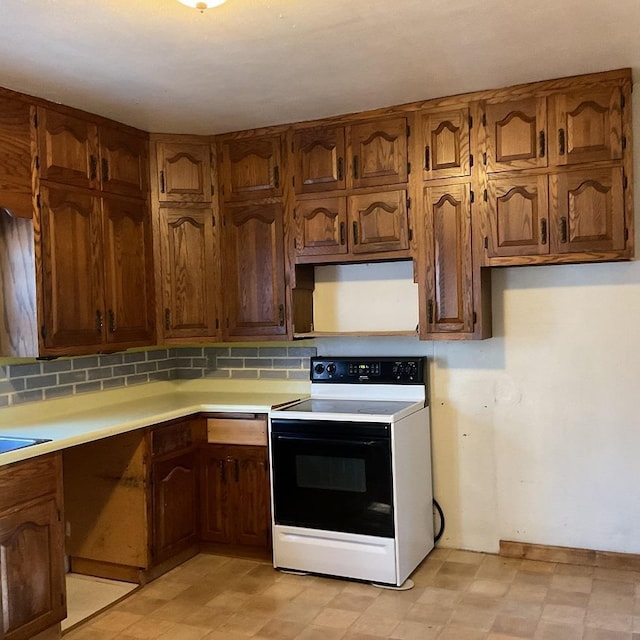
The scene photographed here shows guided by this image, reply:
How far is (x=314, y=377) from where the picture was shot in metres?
3.79

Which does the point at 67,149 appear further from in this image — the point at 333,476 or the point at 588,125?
the point at 588,125

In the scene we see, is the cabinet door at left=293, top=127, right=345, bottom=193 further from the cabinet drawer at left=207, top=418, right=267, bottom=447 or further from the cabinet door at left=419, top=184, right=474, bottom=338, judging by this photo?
the cabinet drawer at left=207, top=418, right=267, bottom=447

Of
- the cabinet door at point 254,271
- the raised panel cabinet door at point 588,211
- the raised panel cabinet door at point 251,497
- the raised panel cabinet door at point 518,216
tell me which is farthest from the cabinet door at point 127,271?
the raised panel cabinet door at point 588,211

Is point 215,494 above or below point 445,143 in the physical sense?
below

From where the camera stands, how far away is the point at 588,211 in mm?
3010

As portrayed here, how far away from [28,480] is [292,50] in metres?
1.92

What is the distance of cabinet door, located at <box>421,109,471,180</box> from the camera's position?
324 centimetres

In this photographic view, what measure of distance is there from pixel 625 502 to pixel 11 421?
116 inches

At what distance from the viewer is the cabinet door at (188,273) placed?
12.2 feet

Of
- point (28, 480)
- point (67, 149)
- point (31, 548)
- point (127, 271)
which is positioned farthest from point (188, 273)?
point (31, 548)

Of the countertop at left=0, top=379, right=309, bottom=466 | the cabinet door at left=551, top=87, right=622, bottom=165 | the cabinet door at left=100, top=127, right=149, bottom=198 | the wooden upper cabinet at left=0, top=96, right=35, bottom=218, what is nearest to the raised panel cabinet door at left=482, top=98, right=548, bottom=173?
the cabinet door at left=551, top=87, right=622, bottom=165

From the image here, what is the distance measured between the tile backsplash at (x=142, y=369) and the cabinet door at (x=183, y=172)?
0.96 metres

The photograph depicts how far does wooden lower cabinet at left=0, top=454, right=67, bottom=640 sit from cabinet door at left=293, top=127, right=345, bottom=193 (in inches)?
73.0

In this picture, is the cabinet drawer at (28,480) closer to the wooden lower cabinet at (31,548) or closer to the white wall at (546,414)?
the wooden lower cabinet at (31,548)
